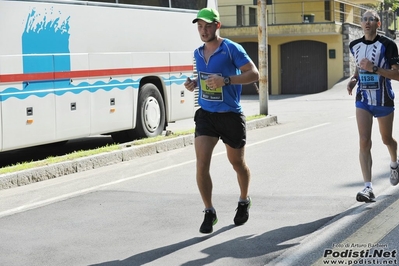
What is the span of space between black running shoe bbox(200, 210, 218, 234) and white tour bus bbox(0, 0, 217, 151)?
532cm

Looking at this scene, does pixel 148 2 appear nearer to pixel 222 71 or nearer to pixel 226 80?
pixel 222 71

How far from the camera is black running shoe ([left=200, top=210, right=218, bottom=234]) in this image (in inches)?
287

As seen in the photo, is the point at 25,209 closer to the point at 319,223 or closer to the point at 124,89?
the point at 319,223

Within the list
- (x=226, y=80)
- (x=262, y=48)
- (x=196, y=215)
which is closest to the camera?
(x=226, y=80)

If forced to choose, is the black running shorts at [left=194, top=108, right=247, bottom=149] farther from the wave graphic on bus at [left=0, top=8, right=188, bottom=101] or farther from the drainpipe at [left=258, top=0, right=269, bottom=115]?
the drainpipe at [left=258, top=0, right=269, bottom=115]

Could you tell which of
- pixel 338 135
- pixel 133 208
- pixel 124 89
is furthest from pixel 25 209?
pixel 338 135

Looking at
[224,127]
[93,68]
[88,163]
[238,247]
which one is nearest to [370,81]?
[224,127]

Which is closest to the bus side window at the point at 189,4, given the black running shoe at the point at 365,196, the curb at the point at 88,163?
the curb at the point at 88,163

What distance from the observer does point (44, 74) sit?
12672mm

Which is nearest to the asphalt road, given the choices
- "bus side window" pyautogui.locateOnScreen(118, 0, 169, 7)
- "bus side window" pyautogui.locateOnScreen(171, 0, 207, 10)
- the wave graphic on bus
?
the wave graphic on bus

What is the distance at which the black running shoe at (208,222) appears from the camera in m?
7.30

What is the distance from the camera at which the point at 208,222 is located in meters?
7.36

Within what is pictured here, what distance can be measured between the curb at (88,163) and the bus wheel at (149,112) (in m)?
0.86

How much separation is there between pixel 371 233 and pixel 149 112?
30.4 feet
